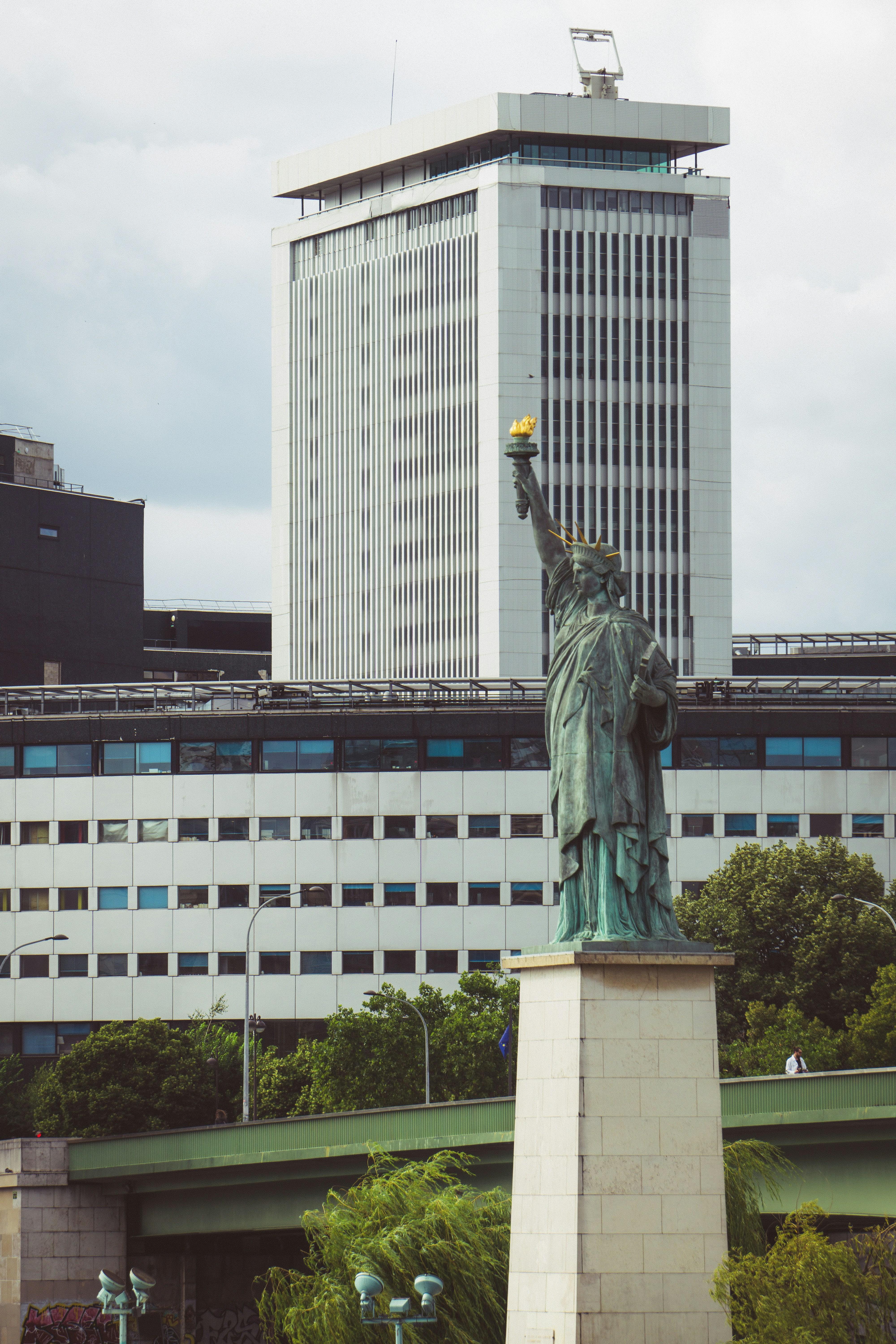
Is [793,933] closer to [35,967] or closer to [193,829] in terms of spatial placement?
[193,829]

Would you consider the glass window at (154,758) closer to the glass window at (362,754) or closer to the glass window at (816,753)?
the glass window at (362,754)

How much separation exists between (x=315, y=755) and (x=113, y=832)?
11.0 metres

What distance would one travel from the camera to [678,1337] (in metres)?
36.9

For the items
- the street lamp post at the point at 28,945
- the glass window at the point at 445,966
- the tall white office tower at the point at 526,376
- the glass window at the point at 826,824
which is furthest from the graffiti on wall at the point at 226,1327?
the tall white office tower at the point at 526,376

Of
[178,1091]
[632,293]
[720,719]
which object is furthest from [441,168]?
[178,1091]

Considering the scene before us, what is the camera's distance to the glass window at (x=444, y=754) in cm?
11600

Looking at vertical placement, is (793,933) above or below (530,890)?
below

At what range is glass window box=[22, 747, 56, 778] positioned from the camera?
118812 mm

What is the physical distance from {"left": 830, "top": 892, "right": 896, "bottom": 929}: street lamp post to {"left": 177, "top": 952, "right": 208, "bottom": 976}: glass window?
36863 mm

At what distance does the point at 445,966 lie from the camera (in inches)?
4528

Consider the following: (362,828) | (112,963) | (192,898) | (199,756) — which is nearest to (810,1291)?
(362,828)

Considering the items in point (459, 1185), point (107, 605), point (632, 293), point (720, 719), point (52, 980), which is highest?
point (632, 293)

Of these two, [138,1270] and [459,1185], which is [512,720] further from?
[459,1185]

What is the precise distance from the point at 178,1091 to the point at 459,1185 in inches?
1641
